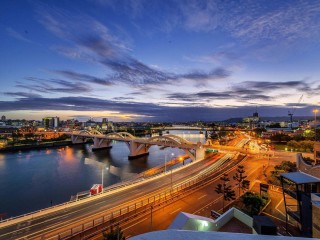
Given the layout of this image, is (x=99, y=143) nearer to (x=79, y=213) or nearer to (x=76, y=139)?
(x=76, y=139)

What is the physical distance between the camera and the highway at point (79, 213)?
17375mm

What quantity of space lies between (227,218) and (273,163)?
34.6 meters

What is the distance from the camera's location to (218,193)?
25453 mm

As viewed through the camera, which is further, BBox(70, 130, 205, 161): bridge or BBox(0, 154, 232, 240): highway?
BBox(70, 130, 205, 161): bridge

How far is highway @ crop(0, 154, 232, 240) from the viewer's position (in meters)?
17.4

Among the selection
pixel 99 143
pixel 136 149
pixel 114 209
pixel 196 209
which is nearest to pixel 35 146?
pixel 99 143

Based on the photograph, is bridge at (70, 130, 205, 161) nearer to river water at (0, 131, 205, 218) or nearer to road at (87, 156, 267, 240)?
river water at (0, 131, 205, 218)

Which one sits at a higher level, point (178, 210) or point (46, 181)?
point (178, 210)

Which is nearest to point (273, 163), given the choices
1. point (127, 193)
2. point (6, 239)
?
point (127, 193)

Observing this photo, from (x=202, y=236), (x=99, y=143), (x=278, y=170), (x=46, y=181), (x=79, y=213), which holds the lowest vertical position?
(x=46, y=181)

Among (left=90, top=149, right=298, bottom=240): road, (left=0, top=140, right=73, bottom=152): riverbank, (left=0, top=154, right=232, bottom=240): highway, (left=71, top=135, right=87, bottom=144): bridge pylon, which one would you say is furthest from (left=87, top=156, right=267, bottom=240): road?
(left=71, top=135, right=87, bottom=144): bridge pylon

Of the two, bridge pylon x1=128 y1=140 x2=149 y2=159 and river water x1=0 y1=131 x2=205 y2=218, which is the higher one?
bridge pylon x1=128 y1=140 x2=149 y2=159

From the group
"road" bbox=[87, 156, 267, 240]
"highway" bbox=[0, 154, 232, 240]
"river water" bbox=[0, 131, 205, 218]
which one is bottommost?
"river water" bbox=[0, 131, 205, 218]

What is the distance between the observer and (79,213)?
68.4 feet
